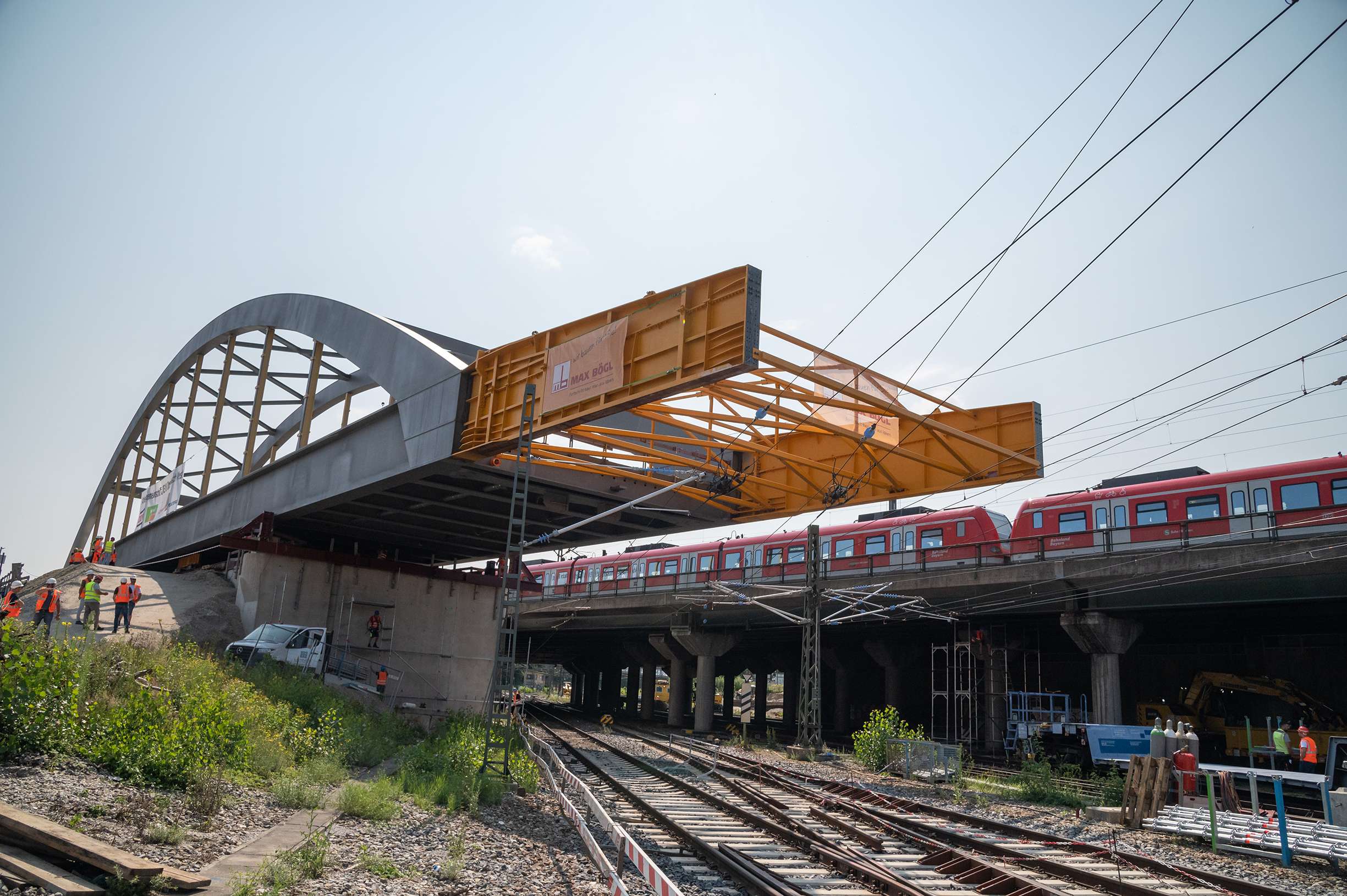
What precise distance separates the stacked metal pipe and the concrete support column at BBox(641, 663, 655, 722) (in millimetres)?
42036

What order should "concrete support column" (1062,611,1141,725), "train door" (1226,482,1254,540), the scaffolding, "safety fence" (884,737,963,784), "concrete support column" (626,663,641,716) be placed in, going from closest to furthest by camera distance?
"safety fence" (884,737,963,784) < "train door" (1226,482,1254,540) < "concrete support column" (1062,611,1141,725) < the scaffolding < "concrete support column" (626,663,641,716)

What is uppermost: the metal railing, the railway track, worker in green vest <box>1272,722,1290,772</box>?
the metal railing

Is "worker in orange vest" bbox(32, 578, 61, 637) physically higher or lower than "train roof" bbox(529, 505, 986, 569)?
lower

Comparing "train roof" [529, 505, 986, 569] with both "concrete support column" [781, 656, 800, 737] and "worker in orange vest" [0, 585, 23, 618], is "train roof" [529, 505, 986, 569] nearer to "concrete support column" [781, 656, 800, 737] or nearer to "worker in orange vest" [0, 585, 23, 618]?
"concrete support column" [781, 656, 800, 737]

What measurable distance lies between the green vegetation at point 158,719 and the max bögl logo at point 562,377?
7465mm

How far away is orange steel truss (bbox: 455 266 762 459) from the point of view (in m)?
14.1

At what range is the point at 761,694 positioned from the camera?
2247 inches

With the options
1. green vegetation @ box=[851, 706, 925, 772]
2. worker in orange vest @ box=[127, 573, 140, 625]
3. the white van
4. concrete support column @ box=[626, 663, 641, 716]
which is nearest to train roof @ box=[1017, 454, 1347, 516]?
green vegetation @ box=[851, 706, 925, 772]

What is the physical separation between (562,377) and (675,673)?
1308 inches

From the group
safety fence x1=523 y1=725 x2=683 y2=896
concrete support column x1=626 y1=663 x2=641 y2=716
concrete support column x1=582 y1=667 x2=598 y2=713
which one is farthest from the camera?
concrete support column x1=582 y1=667 x2=598 y2=713

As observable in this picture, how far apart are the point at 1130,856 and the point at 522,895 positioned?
7.69 meters

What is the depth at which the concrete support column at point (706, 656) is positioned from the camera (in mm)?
40594

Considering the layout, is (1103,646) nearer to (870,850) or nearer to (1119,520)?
(1119,520)

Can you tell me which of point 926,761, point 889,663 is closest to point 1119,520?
point 926,761
